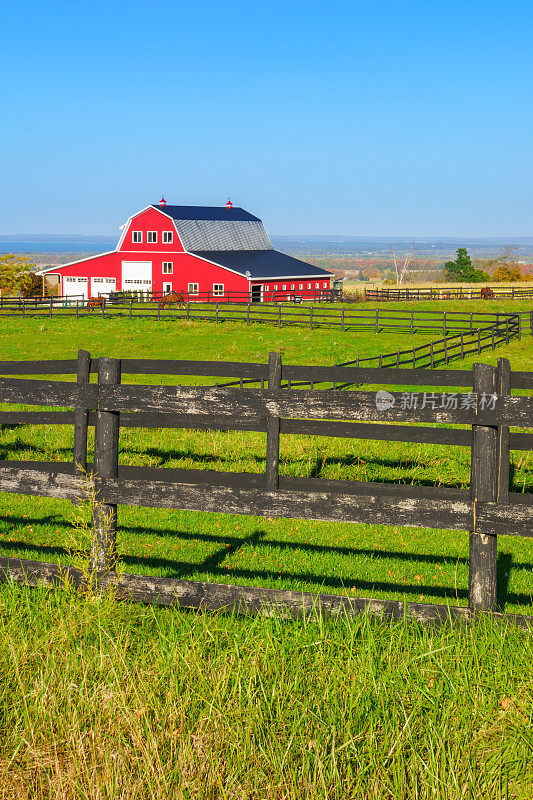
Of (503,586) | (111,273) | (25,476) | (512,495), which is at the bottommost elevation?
(503,586)

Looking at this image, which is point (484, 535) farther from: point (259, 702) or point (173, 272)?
point (173, 272)

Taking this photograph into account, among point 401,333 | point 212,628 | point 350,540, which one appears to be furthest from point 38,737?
point 401,333

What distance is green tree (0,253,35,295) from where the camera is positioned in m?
73.9

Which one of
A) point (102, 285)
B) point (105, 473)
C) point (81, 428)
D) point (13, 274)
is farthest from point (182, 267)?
point (105, 473)

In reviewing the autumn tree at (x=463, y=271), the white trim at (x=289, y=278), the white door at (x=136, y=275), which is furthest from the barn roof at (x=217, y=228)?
the autumn tree at (x=463, y=271)

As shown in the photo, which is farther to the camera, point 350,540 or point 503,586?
point 350,540

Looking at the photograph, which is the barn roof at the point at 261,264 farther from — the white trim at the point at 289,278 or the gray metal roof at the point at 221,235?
the gray metal roof at the point at 221,235

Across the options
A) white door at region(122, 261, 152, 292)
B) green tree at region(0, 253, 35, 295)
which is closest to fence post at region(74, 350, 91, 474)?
white door at region(122, 261, 152, 292)

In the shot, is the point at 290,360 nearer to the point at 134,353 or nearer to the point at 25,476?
the point at 134,353

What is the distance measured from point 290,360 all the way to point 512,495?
24078 mm

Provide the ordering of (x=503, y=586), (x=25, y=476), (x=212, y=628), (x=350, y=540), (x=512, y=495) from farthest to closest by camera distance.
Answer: (x=350, y=540) → (x=512, y=495) → (x=503, y=586) → (x=25, y=476) → (x=212, y=628)

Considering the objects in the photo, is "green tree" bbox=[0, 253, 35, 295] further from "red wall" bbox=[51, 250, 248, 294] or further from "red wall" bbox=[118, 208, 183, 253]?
"red wall" bbox=[118, 208, 183, 253]

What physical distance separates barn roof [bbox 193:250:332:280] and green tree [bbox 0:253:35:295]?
63.8ft

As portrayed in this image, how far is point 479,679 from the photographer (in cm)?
430
